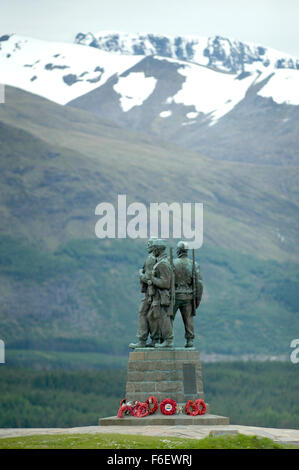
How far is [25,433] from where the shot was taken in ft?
115

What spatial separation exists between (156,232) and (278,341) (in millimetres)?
24554

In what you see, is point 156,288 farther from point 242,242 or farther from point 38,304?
point 242,242

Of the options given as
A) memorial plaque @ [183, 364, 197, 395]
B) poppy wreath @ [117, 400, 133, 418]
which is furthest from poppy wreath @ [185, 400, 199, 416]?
poppy wreath @ [117, 400, 133, 418]

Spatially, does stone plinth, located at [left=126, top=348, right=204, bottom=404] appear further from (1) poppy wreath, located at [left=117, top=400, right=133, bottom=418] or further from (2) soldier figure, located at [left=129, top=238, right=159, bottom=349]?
(2) soldier figure, located at [left=129, top=238, right=159, bottom=349]

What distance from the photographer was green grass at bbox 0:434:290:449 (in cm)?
2645

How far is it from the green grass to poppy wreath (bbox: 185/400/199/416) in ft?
18.7

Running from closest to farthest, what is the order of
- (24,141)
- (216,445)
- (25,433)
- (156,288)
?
(216,445) < (25,433) < (156,288) < (24,141)

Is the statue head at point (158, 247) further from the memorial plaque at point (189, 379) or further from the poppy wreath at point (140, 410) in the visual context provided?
the poppy wreath at point (140, 410)

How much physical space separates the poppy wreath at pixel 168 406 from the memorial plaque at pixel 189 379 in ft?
3.29

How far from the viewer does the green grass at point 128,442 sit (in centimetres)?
2645

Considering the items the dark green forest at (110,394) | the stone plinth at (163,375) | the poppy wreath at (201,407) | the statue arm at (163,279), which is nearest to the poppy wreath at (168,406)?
the stone plinth at (163,375)

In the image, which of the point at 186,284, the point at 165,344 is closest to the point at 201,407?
the point at 165,344

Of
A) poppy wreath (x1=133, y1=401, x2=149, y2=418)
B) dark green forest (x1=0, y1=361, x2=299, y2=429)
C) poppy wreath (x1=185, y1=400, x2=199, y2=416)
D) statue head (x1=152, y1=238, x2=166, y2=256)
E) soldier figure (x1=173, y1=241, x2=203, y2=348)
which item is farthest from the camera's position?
dark green forest (x1=0, y1=361, x2=299, y2=429)
